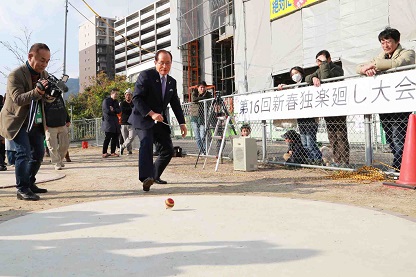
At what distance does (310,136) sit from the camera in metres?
7.03

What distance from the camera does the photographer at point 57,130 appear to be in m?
7.94

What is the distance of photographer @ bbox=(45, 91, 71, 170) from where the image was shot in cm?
794

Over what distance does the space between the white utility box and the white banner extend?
0.65 meters

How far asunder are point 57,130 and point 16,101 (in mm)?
3927

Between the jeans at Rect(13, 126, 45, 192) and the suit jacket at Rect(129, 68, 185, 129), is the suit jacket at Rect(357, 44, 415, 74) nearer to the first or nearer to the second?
the suit jacket at Rect(129, 68, 185, 129)

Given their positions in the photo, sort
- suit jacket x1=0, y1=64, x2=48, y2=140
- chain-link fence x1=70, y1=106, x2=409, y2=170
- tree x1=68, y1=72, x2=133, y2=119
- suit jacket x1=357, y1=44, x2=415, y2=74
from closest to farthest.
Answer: suit jacket x1=0, y1=64, x2=48, y2=140, suit jacket x1=357, y1=44, x2=415, y2=74, chain-link fence x1=70, y1=106, x2=409, y2=170, tree x1=68, y1=72, x2=133, y2=119

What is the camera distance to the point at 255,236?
282cm

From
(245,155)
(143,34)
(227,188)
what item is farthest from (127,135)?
(143,34)

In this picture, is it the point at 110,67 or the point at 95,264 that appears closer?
the point at 95,264

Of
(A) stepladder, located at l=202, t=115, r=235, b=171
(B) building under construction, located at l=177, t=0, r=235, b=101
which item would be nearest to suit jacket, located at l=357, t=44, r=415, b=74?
(A) stepladder, located at l=202, t=115, r=235, b=171

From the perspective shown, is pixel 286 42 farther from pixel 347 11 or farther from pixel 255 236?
pixel 255 236

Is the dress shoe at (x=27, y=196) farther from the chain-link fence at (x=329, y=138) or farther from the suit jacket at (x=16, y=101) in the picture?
the chain-link fence at (x=329, y=138)

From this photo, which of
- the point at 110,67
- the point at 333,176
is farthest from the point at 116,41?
the point at 333,176

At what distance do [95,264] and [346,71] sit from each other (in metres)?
13.5
